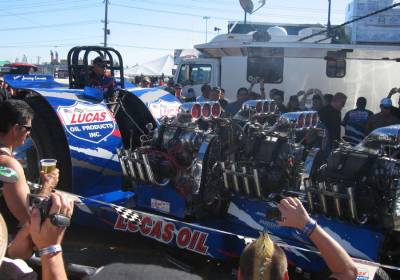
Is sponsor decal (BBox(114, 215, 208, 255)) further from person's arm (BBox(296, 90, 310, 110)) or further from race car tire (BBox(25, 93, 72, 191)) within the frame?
person's arm (BBox(296, 90, 310, 110))

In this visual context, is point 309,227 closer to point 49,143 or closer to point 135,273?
point 135,273

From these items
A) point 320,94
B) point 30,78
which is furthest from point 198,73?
point 30,78

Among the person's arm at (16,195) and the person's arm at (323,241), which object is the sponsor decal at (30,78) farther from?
the person's arm at (323,241)

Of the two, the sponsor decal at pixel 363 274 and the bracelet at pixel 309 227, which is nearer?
the bracelet at pixel 309 227

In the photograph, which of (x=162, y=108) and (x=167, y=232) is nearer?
(x=167, y=232)

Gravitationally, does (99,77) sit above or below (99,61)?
below

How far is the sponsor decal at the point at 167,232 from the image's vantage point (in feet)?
13.1

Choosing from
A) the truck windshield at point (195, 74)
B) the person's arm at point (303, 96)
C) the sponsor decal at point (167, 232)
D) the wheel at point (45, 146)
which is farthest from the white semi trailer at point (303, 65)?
the sponsor decal at point (167, 232)

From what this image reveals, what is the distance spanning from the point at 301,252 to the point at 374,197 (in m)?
0.67

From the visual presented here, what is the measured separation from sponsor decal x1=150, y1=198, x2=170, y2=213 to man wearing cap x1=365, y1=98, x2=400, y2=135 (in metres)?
3.54

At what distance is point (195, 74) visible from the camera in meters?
13.5

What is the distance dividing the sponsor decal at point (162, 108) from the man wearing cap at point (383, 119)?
279 cm

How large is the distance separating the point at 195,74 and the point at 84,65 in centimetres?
776

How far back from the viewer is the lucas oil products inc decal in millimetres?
4641
